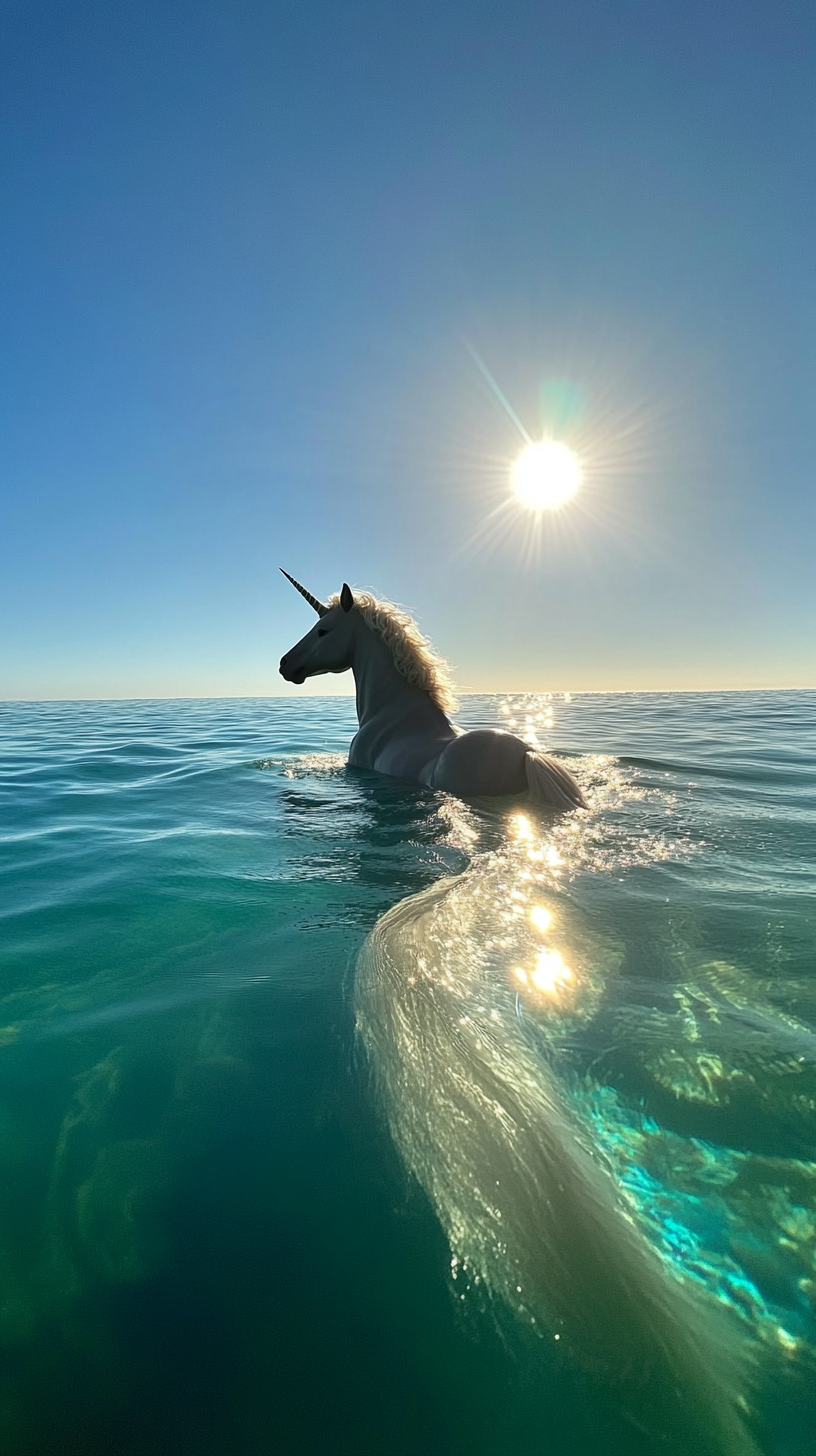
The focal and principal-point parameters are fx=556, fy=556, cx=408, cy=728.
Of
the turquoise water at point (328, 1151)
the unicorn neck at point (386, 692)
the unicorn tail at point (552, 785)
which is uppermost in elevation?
the unicorn neck at point (386, 692)

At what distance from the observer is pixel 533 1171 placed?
1.11 metres

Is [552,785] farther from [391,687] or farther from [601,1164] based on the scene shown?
[601,1164]

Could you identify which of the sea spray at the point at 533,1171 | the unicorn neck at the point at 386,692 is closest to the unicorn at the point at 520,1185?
the sea spray at the point at 533,1171

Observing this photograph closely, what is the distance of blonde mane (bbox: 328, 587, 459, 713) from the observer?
6.18 metres

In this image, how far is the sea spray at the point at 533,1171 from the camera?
79 cm

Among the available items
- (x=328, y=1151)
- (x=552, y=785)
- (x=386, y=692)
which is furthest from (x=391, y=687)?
(x=328, y=1151)

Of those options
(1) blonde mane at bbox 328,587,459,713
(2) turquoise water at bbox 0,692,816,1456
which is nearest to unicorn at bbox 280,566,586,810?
(1) blonde mane at bbox 328,587,459,713

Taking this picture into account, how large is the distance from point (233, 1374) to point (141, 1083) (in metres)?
0.75

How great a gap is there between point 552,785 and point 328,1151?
3549 millimetres

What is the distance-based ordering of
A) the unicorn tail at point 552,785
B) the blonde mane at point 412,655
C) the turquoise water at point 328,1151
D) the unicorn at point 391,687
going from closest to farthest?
the turquoise water at point 328,1151
the unicorn tail at point 552,785
the unicorn at point 391,687
the blonde mane at point 412,655

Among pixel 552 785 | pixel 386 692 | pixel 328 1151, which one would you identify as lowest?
pixel 328 1151

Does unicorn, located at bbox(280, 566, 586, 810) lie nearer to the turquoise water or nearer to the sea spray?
the turquoise water

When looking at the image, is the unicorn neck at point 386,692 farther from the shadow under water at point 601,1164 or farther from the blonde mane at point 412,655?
the shadow under water at point 601,1164

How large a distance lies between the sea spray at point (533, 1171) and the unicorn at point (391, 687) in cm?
285
